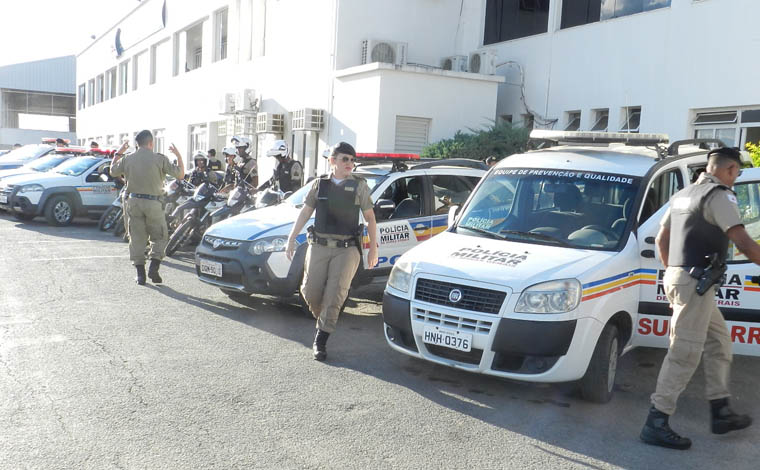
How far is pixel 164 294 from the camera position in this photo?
851 cm

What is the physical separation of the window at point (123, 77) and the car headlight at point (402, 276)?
35.7 metres

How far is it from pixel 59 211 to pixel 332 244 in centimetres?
1119

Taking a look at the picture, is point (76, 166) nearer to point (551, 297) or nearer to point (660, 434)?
point (551, 297)

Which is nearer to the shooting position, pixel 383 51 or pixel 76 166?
pixel 76 166

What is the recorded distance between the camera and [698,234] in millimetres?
4574

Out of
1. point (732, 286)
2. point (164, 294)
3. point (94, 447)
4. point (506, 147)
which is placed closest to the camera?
point (94, 447)

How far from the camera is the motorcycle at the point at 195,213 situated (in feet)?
36.4

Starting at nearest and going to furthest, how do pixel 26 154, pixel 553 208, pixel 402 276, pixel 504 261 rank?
pixel 504 261
pixel 402 276
pixel 553 208
pixel 26 154

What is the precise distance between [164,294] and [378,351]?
3306mm

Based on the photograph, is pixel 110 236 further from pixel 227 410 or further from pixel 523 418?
pixel 523 418

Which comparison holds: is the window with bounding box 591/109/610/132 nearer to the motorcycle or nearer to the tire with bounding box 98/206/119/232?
the motorcycle

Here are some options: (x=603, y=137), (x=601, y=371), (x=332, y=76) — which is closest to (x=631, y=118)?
(x=332, y=76)

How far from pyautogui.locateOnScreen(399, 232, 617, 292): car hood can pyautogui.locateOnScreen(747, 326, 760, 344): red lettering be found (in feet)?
4.12

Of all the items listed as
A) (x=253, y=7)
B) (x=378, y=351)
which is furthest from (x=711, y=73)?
(x=253, y=7)
